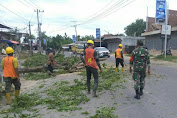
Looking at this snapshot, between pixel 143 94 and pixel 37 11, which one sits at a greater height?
pixel 37 11

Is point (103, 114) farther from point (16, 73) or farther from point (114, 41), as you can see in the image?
point (114, 41)

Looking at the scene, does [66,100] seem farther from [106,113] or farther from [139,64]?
[139,64]

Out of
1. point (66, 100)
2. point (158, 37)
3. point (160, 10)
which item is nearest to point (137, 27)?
point (158, 37)

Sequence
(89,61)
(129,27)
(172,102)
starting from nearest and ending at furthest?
(172,102) < (89,61) < (129,27)

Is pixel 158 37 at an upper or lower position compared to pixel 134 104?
upper

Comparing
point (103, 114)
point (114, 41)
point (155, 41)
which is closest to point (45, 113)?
point (103, 114)

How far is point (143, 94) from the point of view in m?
6.48

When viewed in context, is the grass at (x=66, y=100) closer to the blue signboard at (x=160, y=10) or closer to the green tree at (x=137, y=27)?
the blue signboard at (x=160, y=10)

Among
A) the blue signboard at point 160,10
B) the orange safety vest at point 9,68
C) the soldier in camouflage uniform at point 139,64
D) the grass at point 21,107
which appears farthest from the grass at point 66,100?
the blue signboard at point 160,10

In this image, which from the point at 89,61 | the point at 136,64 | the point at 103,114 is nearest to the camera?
the point at 103,114

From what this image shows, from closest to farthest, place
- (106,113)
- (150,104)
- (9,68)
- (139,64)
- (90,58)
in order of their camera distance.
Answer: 1. (106,113)
2. (150,104)
3. (139,64)
4. (9,68)
5. (90,58)

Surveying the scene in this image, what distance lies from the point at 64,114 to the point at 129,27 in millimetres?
58722

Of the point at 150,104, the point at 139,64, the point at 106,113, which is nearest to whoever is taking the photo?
the point at 106,113

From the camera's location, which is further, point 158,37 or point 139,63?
point 158,37
